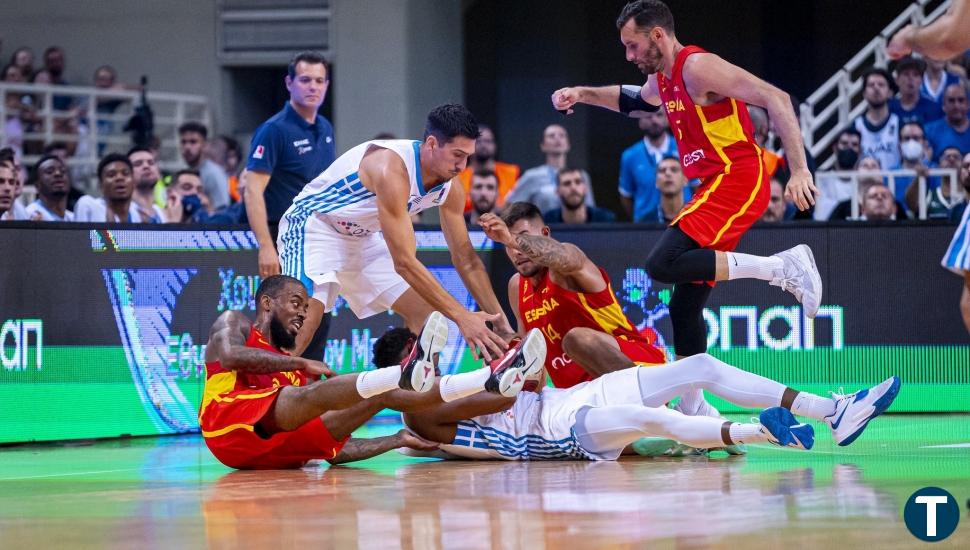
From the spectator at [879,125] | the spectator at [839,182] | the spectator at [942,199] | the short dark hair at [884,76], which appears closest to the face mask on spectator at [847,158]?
the spectator at [839,182]

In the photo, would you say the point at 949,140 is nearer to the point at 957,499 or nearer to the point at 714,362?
the point at 714,362

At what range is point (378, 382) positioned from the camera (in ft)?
19.1

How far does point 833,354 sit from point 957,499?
17.0 ft

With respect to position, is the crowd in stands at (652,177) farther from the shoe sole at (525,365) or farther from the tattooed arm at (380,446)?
the shoe sole at (525,365)

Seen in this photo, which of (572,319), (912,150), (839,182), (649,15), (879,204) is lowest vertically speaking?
(572,319)

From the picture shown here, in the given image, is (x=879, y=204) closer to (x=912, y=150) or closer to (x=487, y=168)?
(x=912, y=150)

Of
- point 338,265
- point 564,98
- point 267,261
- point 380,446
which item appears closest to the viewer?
point 380,446

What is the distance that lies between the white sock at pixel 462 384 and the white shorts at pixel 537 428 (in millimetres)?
649

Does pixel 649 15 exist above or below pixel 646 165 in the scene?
above

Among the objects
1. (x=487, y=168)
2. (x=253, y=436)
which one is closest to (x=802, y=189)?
(x=253, y=436)

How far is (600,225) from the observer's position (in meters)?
9.80

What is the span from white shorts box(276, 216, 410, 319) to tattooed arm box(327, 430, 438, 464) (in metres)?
1.00

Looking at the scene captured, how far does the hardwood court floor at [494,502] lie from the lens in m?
4.02

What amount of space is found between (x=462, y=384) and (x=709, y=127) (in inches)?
76.0
